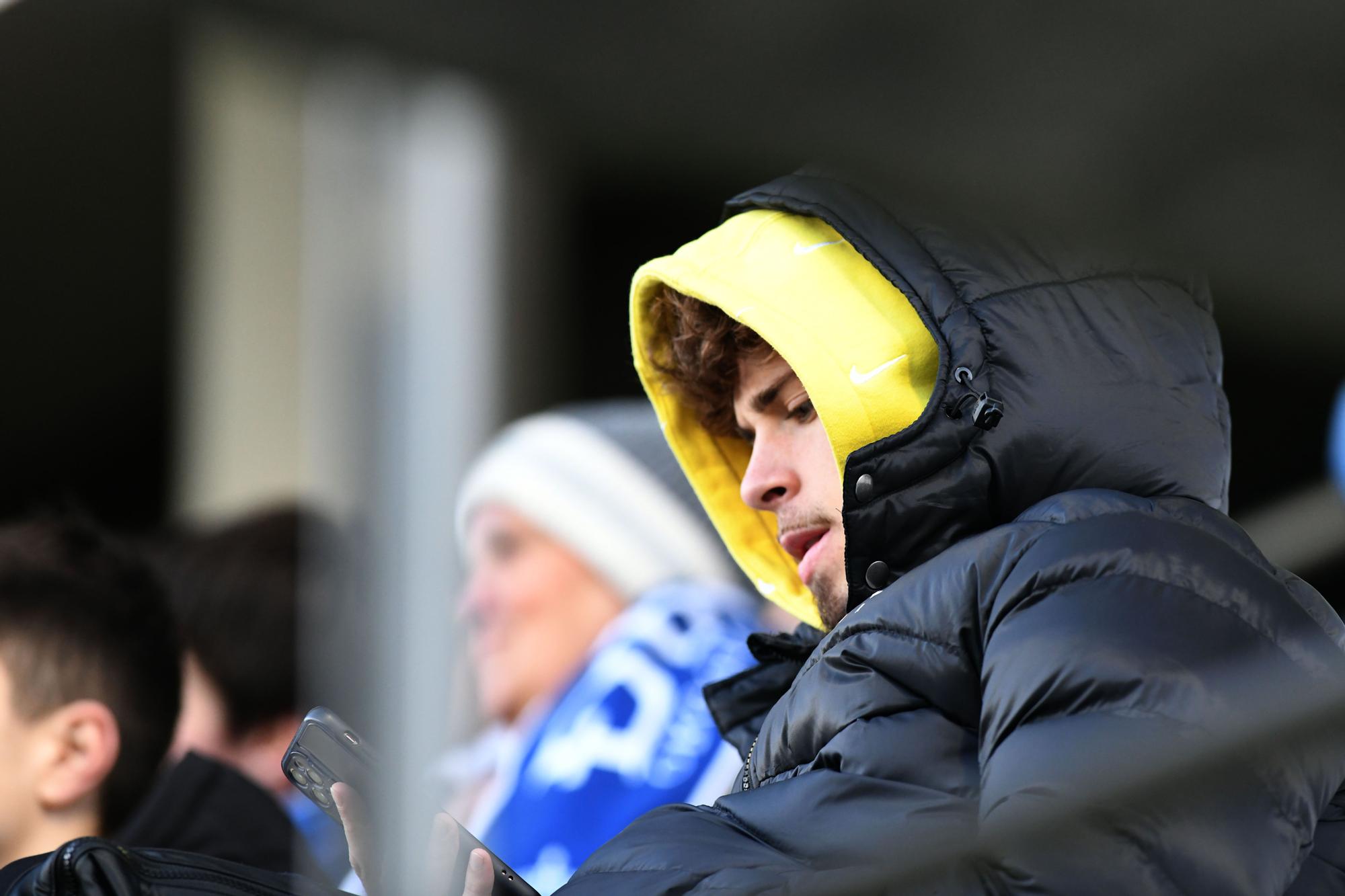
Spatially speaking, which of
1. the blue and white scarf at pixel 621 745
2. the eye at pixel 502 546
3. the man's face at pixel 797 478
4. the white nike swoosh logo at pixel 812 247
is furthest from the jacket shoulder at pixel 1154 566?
the eye at pixel 502 546

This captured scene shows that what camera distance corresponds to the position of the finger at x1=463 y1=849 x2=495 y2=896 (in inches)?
54.2

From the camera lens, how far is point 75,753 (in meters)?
2.13

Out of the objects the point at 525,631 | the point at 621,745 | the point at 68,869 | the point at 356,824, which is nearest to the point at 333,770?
the point at 356,824

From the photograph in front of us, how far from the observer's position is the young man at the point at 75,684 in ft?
6.80

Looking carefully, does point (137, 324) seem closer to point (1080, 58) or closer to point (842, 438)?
point (842, 438)

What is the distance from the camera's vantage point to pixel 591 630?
124 inches

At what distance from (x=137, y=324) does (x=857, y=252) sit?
5.67 meters

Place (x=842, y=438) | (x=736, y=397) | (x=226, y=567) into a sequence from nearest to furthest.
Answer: (x=842, y=438), (x=736, y=397), (x=226, y=567)

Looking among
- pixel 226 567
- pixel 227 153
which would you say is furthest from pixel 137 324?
pixel 226 567

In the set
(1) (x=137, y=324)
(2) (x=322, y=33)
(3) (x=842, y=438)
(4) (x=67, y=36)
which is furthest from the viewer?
(1) (x=137, y=324)

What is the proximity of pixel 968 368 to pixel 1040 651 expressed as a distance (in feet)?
1.04

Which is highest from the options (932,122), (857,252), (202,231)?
(932,122)

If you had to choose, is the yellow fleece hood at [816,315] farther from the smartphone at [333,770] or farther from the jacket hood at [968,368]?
the smartphone at [333,770]

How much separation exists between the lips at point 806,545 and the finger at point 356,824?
474mm
